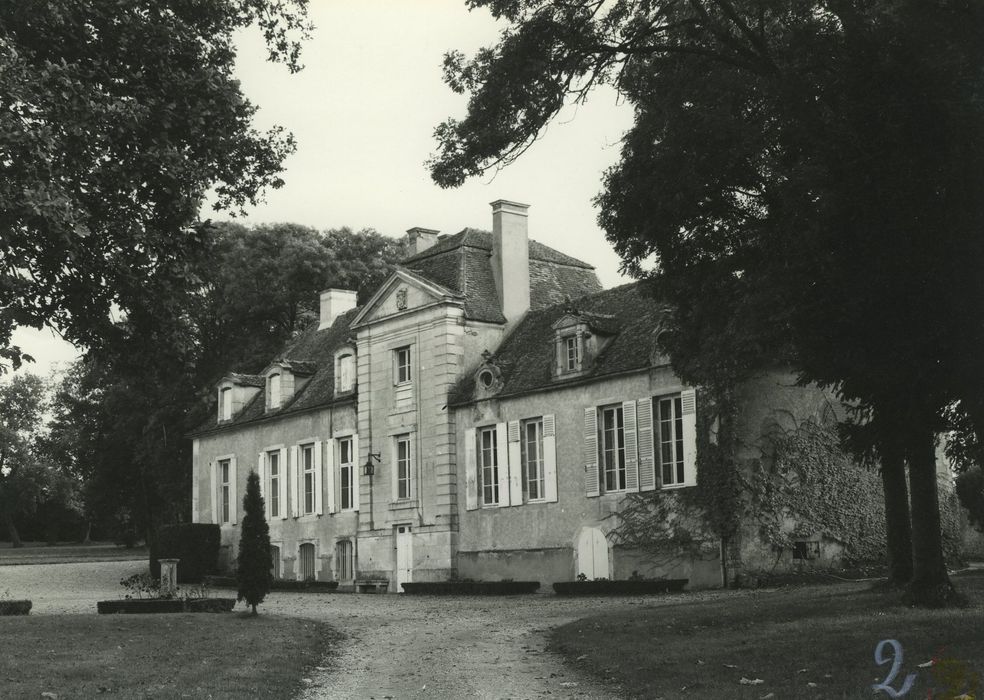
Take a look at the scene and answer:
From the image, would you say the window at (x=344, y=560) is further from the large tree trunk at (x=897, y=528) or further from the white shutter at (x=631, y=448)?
the large tree trunk at (x=897, y=528)

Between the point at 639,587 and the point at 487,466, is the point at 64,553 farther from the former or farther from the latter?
the point at 639,587

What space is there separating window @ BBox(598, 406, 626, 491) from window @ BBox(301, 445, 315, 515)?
38.5 ft

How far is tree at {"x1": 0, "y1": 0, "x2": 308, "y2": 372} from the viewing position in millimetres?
15000

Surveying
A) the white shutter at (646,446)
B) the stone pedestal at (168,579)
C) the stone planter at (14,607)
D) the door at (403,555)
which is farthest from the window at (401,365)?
the stone planter at (14,607)

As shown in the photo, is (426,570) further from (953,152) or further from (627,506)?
(953,152)

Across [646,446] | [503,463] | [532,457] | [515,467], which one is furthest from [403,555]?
[646,446]

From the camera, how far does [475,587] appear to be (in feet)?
91.1

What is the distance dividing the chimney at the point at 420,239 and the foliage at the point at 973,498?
16.3 m

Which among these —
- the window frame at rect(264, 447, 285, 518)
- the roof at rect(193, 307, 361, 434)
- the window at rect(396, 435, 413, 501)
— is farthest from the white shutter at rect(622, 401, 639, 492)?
the window frame at rect(264, 447, 285, 518)

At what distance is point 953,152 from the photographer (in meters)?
12.0

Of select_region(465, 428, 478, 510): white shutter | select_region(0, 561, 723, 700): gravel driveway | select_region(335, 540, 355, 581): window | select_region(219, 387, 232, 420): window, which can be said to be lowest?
select_region(0, 561, 723, 700): gravel driveway

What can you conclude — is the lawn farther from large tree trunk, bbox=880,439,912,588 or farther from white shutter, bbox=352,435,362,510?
white shutter, bbox=352,435,362,510

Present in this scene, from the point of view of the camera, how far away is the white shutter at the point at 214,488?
39531 millimetres

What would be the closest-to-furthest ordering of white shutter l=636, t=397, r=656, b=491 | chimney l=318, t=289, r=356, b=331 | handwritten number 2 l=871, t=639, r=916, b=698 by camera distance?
1. handwritten number 2 l=871, t=639, r=916, b=698
2. white shutter l=636, t=397, r=656, b=491
3. chimney l=318, t=289, r=356, b=331
